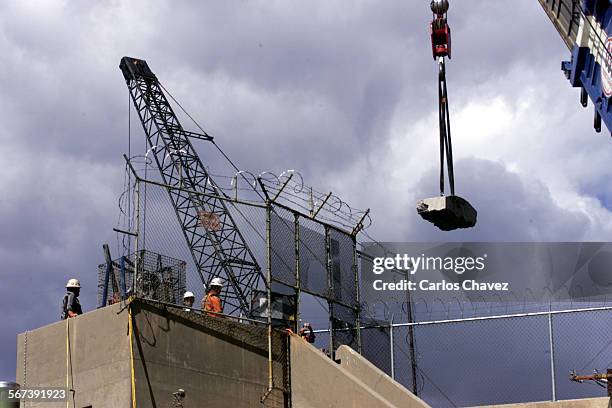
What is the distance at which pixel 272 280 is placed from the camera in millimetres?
21078

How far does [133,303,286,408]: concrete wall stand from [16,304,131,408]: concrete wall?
11.5 inches

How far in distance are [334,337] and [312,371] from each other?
223 centimetres

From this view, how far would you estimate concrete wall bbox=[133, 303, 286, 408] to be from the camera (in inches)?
725

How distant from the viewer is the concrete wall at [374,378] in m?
21.7

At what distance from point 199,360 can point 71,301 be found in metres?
2.55

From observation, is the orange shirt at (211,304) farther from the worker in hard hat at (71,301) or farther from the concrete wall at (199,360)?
the worker in hard hat at (71,301)

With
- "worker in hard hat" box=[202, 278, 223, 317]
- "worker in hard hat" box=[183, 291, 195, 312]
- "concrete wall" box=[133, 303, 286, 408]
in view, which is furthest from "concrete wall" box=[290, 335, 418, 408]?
"worker in hard hat" box=[183, 291, 195, 312]

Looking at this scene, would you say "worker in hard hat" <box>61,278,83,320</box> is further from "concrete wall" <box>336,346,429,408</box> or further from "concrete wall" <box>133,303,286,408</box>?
"concrete wall" <box>336,346,429,408</box>

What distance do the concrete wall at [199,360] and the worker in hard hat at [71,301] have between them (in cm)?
188

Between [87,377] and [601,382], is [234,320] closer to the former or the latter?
[87,377]

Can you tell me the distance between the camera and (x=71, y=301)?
65.3 feet

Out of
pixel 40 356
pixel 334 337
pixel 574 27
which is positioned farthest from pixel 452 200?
pixel 40 356

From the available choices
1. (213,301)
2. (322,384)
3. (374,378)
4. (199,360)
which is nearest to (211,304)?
(213,301)

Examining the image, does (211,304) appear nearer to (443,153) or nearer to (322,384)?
(322,384)
